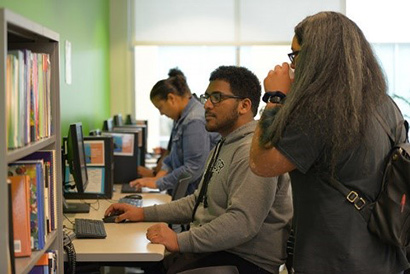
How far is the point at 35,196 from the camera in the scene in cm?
185

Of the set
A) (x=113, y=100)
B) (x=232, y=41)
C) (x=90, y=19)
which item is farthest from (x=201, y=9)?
(x=90, y=19)

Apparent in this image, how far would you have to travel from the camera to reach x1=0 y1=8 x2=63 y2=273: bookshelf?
148cm

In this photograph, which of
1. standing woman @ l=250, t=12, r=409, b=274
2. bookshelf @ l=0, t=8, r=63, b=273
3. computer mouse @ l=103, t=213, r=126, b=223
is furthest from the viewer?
computer mouse @ l=103, t=213, r=126, b=223

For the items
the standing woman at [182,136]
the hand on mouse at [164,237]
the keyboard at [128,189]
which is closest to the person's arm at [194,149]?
the standing woman at [182,136]

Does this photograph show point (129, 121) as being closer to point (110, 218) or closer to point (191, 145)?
point (191, 145)

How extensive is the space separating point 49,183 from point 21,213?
1.02 ft

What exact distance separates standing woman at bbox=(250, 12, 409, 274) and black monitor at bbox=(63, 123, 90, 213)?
1650 millimetres

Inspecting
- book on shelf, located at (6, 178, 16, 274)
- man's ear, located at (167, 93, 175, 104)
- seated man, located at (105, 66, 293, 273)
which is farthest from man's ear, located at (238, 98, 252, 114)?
man's ear, located at (167, 93, 175, 104)

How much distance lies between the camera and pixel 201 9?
7.64 m

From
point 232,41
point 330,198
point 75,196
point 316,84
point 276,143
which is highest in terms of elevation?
point 232,41

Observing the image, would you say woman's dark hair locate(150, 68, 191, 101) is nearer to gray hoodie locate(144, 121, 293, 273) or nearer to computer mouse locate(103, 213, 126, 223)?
computer mouse locate(103, 213, 126, 223)

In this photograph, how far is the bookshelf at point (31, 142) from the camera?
148 centimetres

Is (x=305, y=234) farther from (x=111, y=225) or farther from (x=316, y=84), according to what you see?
(x=111, y=225)

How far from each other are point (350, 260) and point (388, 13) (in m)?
6.27
